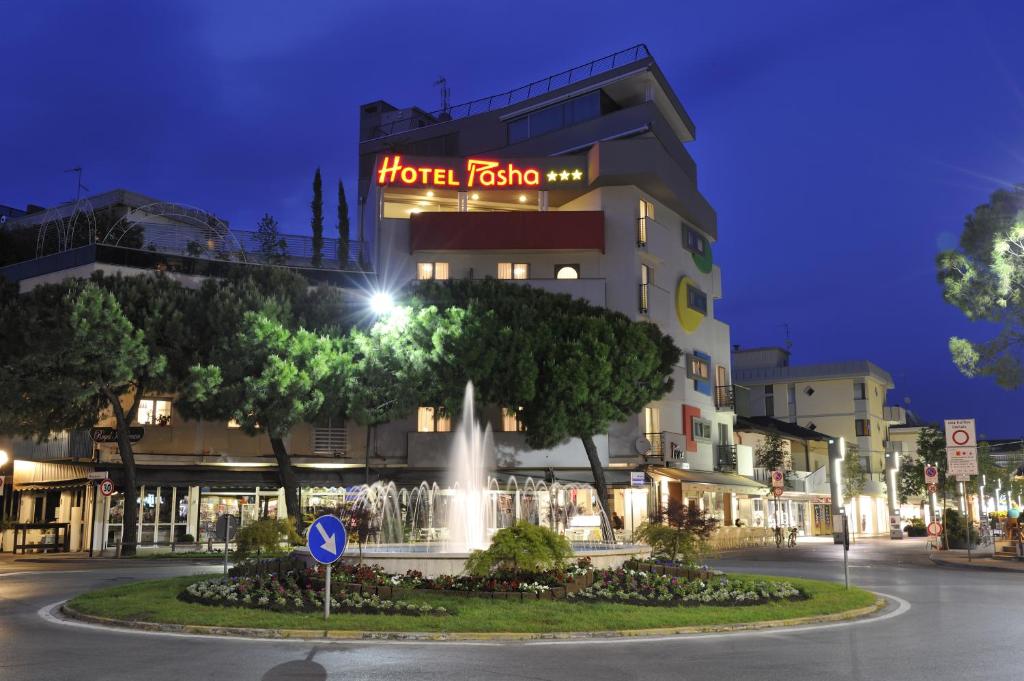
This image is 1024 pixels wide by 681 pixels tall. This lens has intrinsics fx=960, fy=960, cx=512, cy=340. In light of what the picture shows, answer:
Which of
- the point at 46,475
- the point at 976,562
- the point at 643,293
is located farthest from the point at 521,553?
the point at 46,475

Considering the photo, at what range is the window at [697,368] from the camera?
50.9 m

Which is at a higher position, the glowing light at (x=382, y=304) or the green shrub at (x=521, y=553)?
the glowing light at (x=382, y=304)

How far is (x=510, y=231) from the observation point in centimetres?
4806

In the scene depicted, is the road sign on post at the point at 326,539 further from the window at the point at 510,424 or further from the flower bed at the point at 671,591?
the window at the point at 510,424

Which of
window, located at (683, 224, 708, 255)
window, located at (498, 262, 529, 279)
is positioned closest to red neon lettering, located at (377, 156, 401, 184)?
window, located at (498, 262, 529, 279)

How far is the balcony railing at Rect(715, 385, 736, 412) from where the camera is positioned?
5469 cm

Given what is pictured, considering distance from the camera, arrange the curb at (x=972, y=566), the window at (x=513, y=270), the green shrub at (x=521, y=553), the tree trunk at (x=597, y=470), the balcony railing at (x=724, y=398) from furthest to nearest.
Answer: the balcony railing at (x=724, y=398), the window at (x=513, y=270), the tree trunk at (x=597, y=470), the curb at (x=972, y=566), the green shrub at (x=521, y=553)

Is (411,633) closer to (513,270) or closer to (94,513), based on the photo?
(94,513)

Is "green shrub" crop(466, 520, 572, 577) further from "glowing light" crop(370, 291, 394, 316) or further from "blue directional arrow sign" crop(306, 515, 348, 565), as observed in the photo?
"glowing light" crop(370, 291, 394, 316)

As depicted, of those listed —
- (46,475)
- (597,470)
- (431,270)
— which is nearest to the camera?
(597,470)

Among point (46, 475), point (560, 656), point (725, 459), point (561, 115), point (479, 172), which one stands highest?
point (561, 115)

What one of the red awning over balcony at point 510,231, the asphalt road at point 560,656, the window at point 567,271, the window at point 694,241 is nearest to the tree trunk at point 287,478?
the red awning over balcony at point 510,231

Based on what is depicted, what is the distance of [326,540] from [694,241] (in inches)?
1743

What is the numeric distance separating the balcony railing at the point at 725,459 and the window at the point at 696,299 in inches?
304
